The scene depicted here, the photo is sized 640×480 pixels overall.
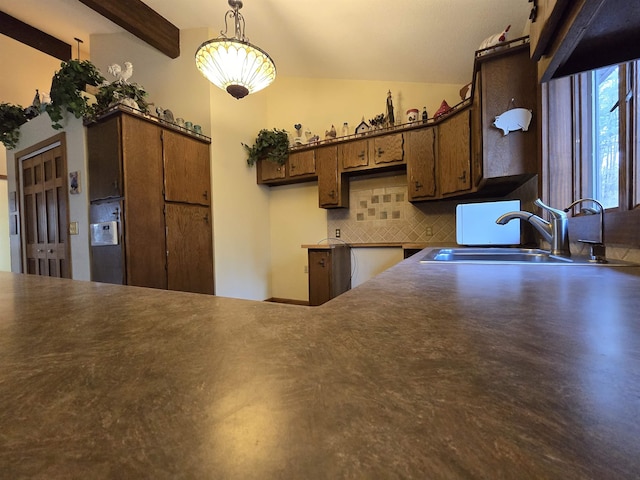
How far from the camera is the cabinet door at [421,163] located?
8.86 feet

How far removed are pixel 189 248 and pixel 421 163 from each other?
2.46 m

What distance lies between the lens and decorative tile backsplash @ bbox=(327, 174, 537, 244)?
304 cm

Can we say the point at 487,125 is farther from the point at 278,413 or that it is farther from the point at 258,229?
the point at 258,229

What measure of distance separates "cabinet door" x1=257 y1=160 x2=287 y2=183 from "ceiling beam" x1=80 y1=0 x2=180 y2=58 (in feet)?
4.81

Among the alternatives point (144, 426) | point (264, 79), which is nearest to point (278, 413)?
point (144, 426)

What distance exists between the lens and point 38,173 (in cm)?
305

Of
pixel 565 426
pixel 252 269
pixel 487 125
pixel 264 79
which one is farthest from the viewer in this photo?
pixel 252 269

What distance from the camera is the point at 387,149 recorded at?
2930 mm

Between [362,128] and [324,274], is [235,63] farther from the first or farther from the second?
[324,274]

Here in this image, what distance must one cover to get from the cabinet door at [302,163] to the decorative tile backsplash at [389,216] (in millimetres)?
531

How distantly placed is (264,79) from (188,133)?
0.98 m

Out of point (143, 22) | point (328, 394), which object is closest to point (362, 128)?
point (143, 22)

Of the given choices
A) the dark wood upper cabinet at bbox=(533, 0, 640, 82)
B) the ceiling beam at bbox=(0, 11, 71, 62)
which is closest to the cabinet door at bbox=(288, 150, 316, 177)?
the dark wood upper cabinet at bbox=(533, 0, 640, 82)

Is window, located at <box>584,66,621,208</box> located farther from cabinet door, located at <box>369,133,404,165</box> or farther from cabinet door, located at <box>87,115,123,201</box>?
cabinet door, located at <box>87,115,123,201</box>
